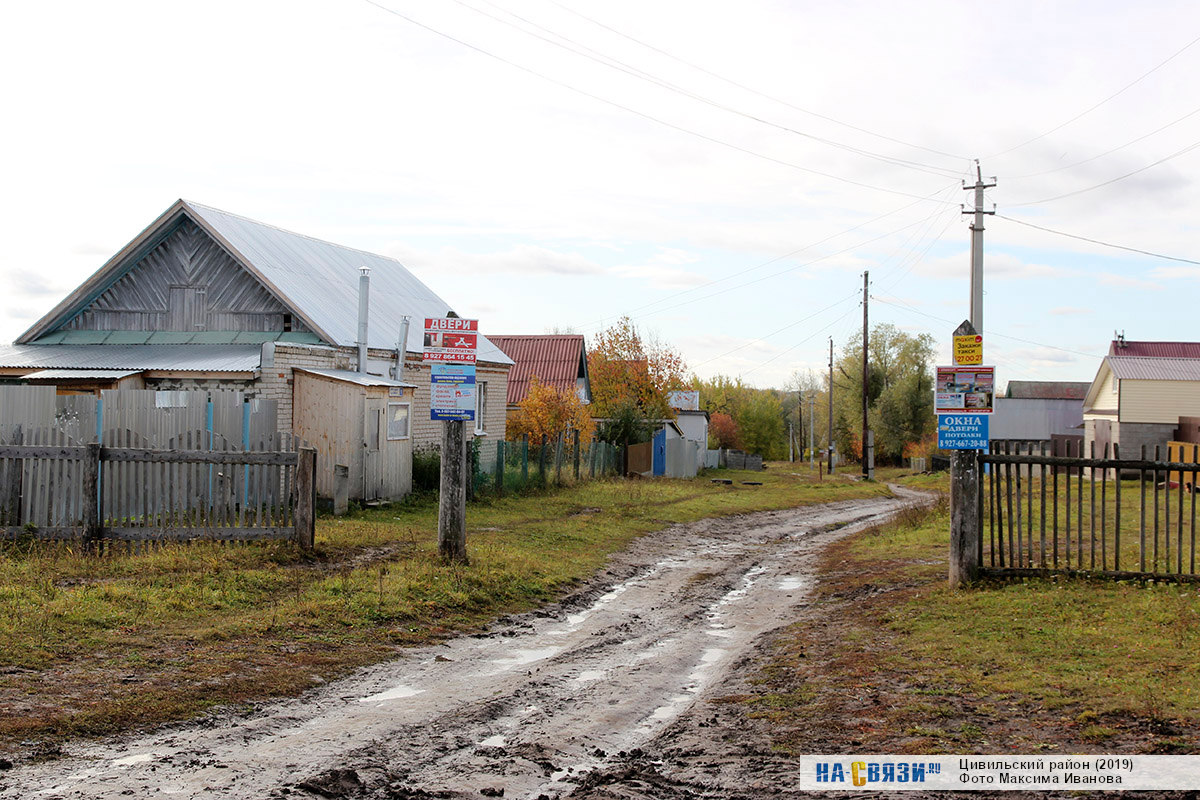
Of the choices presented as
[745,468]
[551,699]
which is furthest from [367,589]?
[745,468]

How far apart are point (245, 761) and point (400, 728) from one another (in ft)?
3.55

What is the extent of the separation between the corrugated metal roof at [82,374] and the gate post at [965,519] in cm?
1535

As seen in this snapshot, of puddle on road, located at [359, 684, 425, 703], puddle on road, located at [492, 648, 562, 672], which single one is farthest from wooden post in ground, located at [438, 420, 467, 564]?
puddle on road, located at [359, 684, 425, 703]

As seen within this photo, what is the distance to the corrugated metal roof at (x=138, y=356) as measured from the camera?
776 inches

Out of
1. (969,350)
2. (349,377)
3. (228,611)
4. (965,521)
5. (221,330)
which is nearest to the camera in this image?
(228,611)

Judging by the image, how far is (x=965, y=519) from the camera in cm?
1152

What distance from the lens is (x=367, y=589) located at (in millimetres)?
10680

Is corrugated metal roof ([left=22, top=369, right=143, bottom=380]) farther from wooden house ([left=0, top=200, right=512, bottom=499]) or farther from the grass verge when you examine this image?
the grass verge

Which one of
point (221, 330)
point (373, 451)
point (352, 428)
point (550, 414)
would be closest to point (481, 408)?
point (550, 414)

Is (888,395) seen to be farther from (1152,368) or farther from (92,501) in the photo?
(92,501)

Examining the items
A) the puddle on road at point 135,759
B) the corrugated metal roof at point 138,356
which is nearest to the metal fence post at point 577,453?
the corrugated metal roof at point 138,356

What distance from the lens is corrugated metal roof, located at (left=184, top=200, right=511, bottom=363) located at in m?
22.0

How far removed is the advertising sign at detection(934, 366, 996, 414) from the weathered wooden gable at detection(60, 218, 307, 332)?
1487 centimetres

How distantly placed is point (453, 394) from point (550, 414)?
1885 centimetres
